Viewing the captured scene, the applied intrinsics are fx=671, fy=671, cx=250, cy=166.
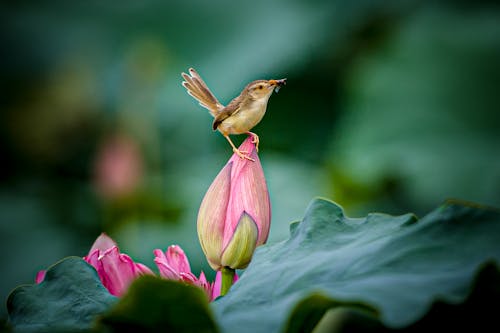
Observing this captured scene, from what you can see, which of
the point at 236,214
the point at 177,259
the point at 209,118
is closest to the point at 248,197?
the point at 236,214

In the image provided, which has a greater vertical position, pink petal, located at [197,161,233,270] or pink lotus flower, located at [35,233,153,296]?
pink petal, located at [197,161,233,270]

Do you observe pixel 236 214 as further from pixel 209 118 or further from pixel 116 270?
pixel 209 118

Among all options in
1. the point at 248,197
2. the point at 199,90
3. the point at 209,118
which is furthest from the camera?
the point at 209,118

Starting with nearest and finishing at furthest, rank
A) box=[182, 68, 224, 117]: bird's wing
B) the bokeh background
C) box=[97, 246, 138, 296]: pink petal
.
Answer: box=[97, 246, 138, 296]: pink petal
box=[182, 68, 224, 117]: bird's wing
the bokeh background

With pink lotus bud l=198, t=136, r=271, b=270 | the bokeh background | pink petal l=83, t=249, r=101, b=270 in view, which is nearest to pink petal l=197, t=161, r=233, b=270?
pink lotus bud l=198, t=136, r=271, b=270

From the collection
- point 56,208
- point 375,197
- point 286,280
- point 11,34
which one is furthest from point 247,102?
point 11,34

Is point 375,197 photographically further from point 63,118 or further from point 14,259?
point 63,118

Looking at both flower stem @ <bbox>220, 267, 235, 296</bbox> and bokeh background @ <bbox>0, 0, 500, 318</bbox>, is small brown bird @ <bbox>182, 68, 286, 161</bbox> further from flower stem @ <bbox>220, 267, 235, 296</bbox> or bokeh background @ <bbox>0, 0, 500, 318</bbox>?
bokeh background @ <bbox>0, 0, 500, 318</bbox>
